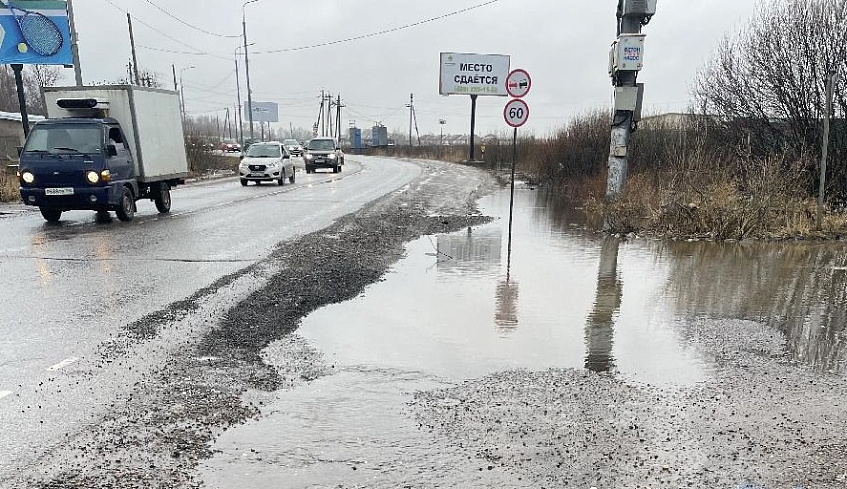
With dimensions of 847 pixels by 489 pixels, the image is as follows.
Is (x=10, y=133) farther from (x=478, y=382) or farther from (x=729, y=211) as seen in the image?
(x=478, y=382)

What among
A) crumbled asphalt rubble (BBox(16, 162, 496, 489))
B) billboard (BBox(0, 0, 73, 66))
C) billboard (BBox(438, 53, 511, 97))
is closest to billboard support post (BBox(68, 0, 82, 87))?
billboard (BBox(0, 0, 73, 66))

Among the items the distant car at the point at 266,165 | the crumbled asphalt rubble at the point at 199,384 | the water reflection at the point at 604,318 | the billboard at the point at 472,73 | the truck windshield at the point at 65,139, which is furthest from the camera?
the billboard at the point at 472,73

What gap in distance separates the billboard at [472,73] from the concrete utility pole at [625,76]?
3850 cm

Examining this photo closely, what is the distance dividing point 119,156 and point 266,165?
1257 cm

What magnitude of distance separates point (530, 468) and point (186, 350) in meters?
3.17

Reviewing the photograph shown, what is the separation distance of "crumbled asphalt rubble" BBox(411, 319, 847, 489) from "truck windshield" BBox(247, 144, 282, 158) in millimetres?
23645

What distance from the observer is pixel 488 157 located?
4175cm

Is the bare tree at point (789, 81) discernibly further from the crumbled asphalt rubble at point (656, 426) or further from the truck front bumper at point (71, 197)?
the truck front bumper at point (71, 197)

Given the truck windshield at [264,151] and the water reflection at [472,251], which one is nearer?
the water reflection at [472,251]

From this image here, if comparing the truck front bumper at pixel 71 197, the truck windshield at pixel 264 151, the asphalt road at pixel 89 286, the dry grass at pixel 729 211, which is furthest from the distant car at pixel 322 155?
the dry grass at pixel 729 211

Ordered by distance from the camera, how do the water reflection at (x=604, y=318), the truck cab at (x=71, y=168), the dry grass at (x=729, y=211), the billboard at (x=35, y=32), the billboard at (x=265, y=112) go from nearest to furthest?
the water reflection at (x=604, y=318), the dry grass at (x=729, y=211), the truck cab at (x=71, y=168), the billboard at (x=35, y=32), the billboard at (x=265, y=112)

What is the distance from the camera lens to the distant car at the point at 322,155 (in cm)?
3856

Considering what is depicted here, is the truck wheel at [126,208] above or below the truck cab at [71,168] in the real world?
below

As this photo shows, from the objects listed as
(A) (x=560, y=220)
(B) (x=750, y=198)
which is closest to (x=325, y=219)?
(A) (x=560, y=220)
